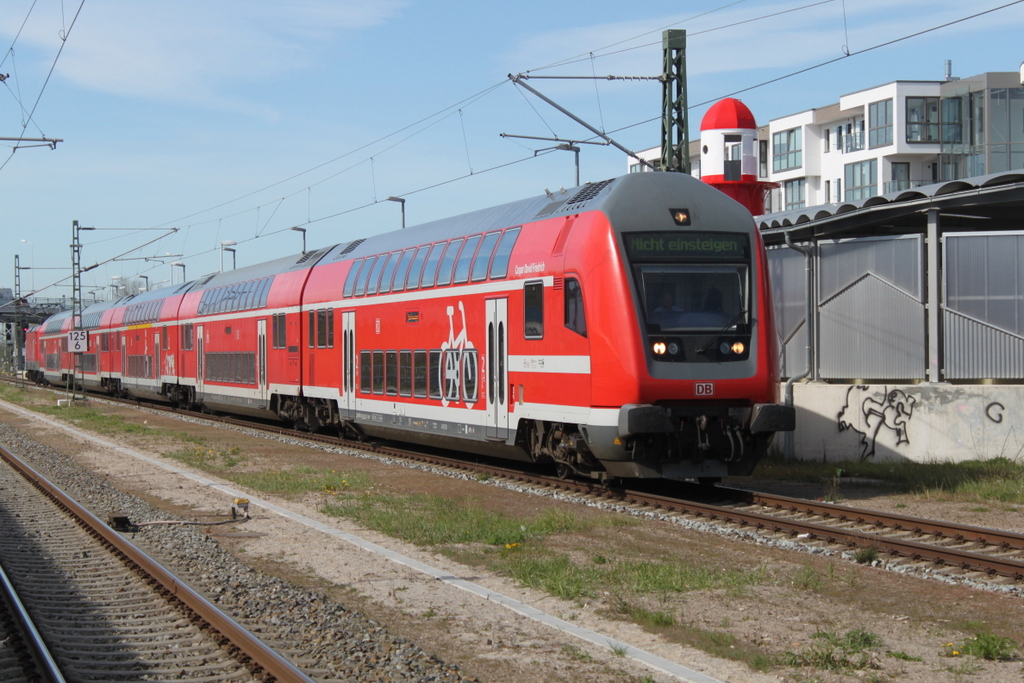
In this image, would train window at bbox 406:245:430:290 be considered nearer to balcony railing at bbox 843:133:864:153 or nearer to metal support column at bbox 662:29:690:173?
metal support column at bbox 662:29:690:173

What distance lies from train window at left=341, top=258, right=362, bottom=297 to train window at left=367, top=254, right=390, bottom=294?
83 cm

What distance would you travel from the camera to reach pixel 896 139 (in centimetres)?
5556

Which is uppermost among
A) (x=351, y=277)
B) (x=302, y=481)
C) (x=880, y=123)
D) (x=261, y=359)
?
(x=880, y=123)

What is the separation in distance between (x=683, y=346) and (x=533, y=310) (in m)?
2.52

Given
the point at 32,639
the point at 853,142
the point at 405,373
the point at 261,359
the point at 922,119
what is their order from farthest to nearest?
1. the point at 853,142
2. the point at 922,119
3. the point at 261,359
4. the point at 405,373
5. the point at 32,639

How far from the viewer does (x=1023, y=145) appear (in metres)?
49.2

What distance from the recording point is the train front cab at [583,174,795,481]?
12953 mm

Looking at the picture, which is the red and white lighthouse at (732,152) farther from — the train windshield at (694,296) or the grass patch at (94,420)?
the train windshield at (694,296)

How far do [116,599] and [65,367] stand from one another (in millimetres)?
51741

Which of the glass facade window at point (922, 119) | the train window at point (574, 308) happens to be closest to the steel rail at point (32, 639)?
the train window at point (574, 308)

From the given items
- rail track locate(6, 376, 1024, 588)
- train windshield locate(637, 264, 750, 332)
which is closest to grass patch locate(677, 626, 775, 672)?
rail track locate(6, 376, 1024, 588)

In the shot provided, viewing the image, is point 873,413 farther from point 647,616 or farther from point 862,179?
point 862,179

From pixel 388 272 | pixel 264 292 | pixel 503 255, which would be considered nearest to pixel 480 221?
pixel 503 255

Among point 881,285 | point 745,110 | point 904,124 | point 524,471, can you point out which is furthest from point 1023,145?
point 524,471
